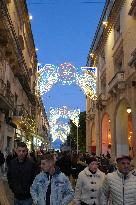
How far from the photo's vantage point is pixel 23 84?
1336 inches

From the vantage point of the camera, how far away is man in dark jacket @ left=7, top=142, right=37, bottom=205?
590cm

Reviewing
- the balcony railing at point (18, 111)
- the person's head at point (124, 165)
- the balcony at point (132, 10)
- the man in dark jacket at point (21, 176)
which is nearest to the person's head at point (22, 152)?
the man in dark jacket at point (21, 176)

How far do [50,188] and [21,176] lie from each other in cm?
105

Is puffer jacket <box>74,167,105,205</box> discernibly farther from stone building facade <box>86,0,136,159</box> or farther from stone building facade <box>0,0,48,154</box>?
stone building facade <box>0,0,48,154</box>

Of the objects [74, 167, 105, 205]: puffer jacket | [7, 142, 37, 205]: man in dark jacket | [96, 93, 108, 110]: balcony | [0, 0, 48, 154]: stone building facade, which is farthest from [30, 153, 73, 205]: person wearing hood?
[96, 93, 108, 110]: balcony

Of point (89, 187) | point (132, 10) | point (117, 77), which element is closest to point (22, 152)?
point (89, 187)

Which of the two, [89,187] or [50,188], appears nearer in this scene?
[50,188]

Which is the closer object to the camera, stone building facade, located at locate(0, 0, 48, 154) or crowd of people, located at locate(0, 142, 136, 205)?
crowd of people, located at locate(0, 142, 136, 205)

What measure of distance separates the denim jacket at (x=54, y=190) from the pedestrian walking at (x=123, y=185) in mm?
638

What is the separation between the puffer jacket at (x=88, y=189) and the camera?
20.3ft

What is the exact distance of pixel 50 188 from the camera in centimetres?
508

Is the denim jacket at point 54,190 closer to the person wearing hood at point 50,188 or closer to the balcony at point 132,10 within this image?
the person wearing hood at point 50,188

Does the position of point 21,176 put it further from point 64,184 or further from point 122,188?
point 122,188

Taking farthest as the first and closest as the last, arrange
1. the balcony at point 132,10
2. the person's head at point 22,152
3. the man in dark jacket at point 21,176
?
the balcony at point 132,10
the person's head at point 22,152
the man in dark jacket at point 21,176
